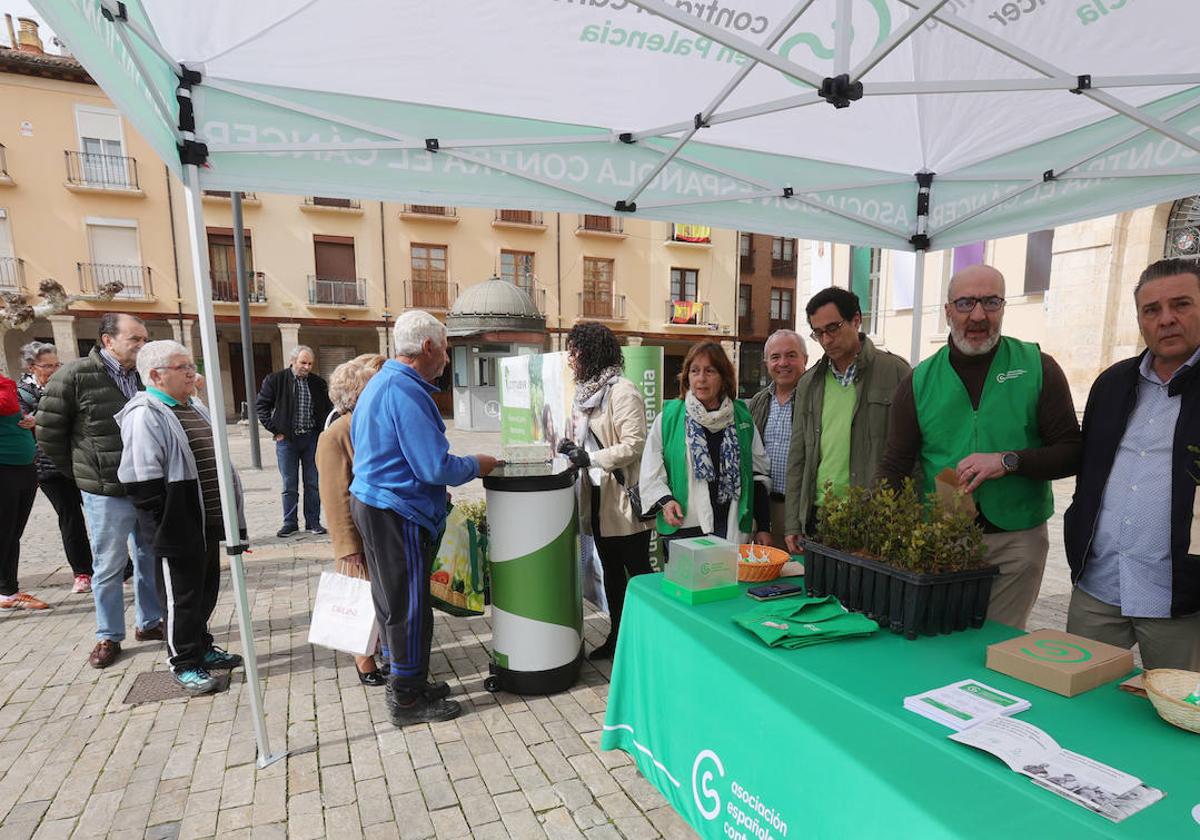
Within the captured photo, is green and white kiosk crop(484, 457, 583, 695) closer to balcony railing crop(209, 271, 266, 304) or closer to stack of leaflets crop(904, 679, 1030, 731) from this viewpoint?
stack of leaflets crop(904, 679, 1030, 731)

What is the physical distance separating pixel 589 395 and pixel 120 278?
77.6 ft

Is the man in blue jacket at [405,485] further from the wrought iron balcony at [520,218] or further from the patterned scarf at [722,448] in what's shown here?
the wrought iron balcony at [520,218]

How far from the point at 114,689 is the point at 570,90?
13.9ft

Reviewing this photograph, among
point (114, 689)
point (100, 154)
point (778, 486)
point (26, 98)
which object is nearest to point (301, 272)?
point (100, 154)

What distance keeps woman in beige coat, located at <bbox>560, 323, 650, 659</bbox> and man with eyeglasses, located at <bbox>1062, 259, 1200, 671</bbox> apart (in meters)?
2.04

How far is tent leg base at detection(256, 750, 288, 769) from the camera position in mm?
2787

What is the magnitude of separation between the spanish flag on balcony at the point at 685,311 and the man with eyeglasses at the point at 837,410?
24687 mm

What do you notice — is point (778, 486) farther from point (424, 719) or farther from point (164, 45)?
point (164, 45)

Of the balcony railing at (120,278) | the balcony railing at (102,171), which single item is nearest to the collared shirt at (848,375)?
the balcony railing at (120,278)

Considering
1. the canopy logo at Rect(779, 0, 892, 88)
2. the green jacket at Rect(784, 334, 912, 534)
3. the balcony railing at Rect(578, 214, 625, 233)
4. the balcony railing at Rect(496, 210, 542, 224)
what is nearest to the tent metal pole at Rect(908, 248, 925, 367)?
the green jacket at Rect(784, 334, 912, 534)

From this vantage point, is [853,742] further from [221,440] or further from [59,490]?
[59,490]

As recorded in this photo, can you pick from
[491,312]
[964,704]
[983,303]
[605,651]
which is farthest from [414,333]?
[491,312]

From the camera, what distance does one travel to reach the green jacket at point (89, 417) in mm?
Result: 3646

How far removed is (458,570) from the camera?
3.47 metres
